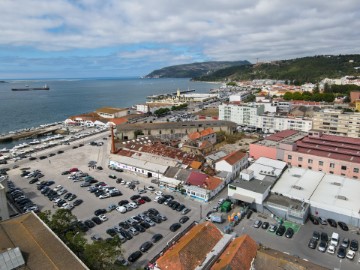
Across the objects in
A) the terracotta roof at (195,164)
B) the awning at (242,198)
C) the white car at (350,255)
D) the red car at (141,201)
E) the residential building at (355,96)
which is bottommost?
the white car at (350,255)

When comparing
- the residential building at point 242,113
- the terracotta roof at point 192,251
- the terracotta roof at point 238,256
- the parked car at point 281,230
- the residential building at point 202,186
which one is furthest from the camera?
the residential building at point 242,113

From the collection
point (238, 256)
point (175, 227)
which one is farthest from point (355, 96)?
point (238, 256)

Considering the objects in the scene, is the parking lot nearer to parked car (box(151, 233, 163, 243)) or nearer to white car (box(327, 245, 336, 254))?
parked car (box(151, 233, 163, 243))

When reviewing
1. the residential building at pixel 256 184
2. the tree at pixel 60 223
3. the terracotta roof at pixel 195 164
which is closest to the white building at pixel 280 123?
the residential building at pixel 256 184

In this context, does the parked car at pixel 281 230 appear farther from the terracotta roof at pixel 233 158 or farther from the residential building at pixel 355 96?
the residential building at pixel 355 96

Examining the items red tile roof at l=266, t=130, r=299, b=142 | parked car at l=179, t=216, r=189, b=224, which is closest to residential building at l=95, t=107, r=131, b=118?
red tile roof at l=266, t=130, r=299, b=142

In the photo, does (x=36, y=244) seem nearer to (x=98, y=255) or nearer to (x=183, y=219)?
(x=98, y=255)
